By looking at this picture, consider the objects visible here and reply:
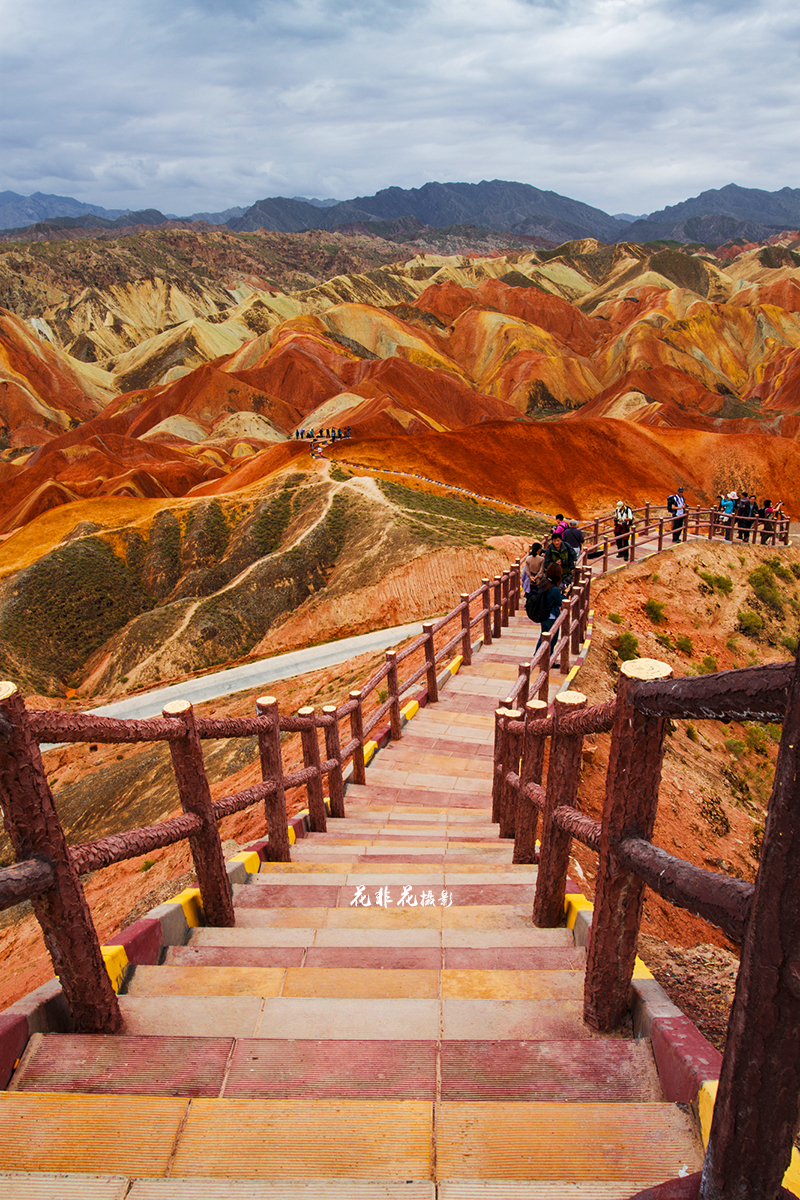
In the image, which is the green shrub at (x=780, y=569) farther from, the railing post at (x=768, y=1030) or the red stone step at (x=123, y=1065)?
the red stone step at (x=123, y=1065)

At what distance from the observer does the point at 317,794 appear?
6254mm

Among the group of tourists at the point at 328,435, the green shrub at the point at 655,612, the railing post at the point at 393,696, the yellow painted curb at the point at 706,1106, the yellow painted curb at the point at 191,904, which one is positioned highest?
the yellow painted curb at the point at 706,1106

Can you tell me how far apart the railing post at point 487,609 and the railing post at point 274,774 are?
6.86 metres

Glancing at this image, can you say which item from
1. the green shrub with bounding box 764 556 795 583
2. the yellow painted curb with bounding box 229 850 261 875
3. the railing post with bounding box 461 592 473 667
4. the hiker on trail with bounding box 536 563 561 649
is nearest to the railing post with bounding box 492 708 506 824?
the yellow painted curb with bounding box 229 850 261 875

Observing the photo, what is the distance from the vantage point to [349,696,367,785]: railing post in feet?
24.1

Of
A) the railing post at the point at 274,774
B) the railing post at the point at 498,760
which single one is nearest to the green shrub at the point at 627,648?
the railing post at the point at 498,760

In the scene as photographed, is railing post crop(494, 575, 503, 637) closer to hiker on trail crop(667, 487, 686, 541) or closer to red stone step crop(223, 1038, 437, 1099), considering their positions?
hiker on trail crop(667, 487, 686, 541)

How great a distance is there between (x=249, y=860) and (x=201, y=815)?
1.26 m

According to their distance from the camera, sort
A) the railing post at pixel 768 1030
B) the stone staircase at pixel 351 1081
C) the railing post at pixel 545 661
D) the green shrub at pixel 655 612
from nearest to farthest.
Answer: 1. the railing post at pixel 768 1030
2. the stone staircase at pixel 351 1081
3. the railing post at pixel 545 661
4. the green shrub at pixel 655 612

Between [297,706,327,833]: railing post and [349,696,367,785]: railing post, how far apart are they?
115 centimetres

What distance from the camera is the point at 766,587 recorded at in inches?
754

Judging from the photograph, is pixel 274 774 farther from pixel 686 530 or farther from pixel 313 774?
pixel 686 530

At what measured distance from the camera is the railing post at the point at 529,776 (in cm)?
453

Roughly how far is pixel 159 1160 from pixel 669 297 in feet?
353
